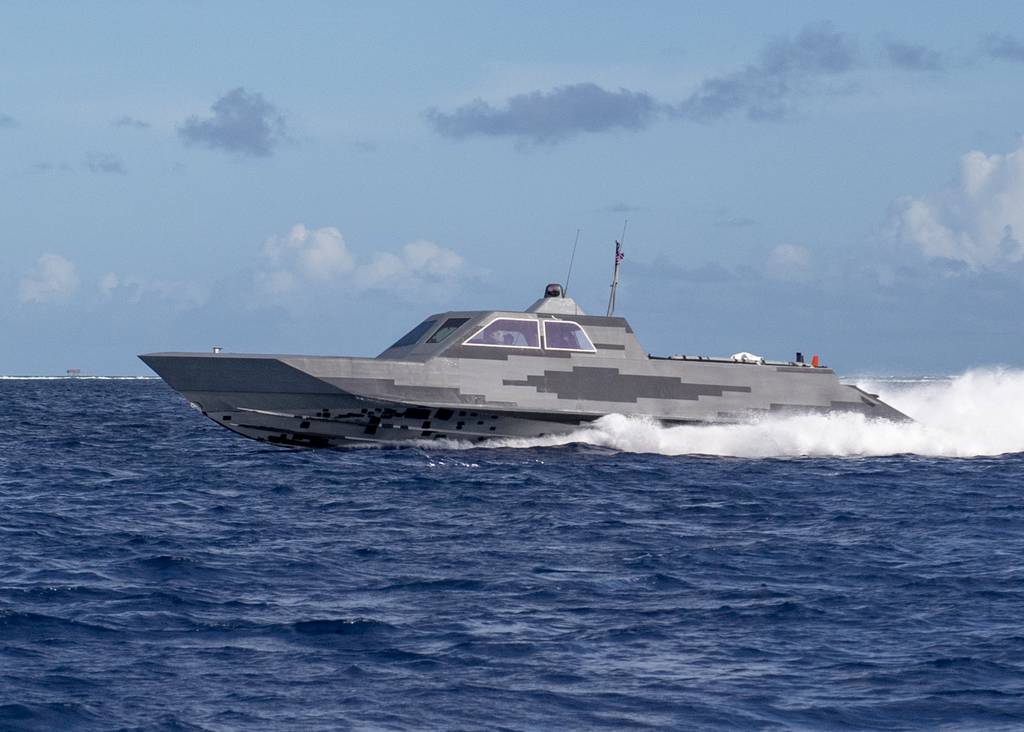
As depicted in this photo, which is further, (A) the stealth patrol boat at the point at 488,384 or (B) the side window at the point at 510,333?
(B) the side window at the point at 510,333

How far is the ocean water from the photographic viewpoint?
29.0ft

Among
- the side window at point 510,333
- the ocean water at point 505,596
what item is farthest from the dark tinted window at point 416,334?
the ocean water at point 505,596

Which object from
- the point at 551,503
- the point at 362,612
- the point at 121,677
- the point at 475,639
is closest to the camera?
the point at 121,677

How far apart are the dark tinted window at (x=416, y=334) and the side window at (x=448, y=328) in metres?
0.47

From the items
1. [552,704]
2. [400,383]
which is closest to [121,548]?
[552,704]

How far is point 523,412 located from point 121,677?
52.6 feet

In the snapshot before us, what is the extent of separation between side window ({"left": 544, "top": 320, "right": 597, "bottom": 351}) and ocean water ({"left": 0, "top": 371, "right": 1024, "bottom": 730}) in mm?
2571

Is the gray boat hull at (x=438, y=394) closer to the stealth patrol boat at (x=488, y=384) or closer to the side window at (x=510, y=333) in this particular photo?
the stealth patrol boat at (x=488, y=384)

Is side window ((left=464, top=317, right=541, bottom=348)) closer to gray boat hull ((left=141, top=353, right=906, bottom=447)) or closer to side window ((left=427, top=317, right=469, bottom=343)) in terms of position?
gray boat hull ((left=141, top=353, right=906, bottom=447))

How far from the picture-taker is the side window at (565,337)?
83.6ft

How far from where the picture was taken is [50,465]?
24578 millimetres

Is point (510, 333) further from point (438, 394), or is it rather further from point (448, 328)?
point (438, 394)

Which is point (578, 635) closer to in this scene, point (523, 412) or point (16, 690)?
point (16, 690)

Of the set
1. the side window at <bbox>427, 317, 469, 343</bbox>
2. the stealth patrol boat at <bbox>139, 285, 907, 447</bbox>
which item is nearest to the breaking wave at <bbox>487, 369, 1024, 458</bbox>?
the stealth patrol boat at <bbox>139, 285, 907, 447</bbox>
